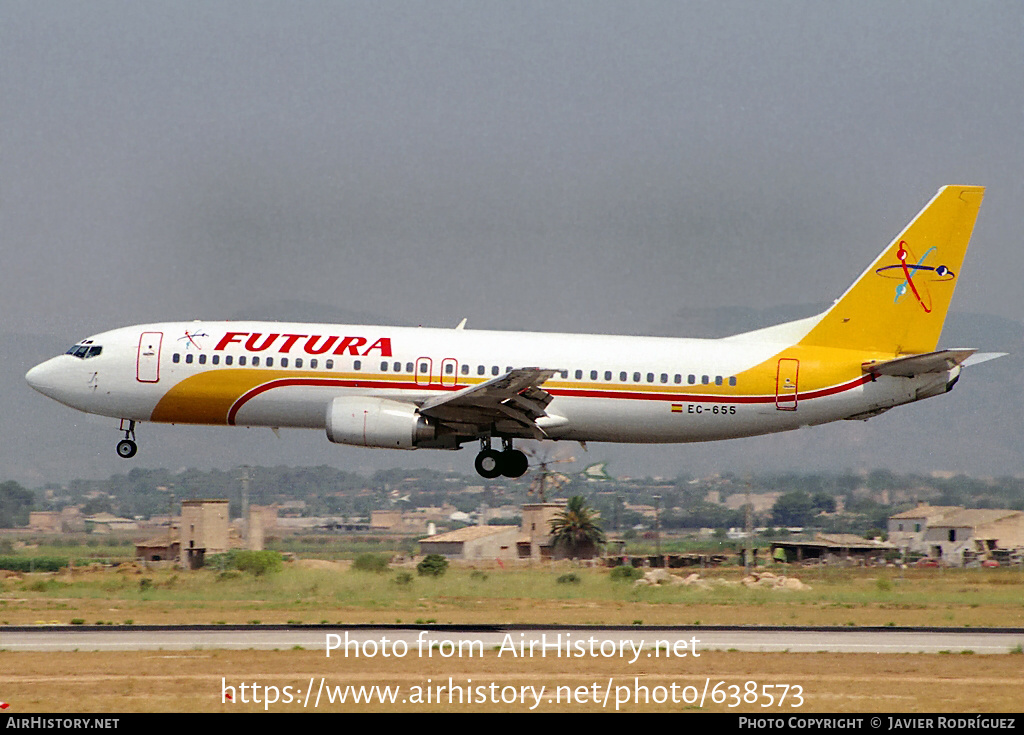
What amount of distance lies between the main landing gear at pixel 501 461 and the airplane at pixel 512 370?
4 centimetres

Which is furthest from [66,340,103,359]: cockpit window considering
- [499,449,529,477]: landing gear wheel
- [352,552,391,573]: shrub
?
[352,552,391,573]: shrub

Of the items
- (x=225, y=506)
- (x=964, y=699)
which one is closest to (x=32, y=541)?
(x=225, y=506)

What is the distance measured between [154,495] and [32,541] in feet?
238

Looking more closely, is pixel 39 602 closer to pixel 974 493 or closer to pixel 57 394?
pixel 57 394

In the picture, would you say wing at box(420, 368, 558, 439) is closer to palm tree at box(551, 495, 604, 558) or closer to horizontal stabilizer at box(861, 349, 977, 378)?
horizontal stabilizer at box(861, 349, 977, 378)

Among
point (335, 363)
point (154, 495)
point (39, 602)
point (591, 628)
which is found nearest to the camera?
point (591, 628)

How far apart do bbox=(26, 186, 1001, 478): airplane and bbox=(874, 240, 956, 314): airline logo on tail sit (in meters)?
0.12

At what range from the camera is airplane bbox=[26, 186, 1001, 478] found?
34812mm

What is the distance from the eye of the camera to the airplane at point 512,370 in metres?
34.8

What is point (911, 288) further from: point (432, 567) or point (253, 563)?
point (253, 563)

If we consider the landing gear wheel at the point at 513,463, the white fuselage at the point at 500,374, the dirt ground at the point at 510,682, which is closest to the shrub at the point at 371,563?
the landing gear wheel at the point at 513,463

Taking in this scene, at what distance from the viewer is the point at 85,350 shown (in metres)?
36.8

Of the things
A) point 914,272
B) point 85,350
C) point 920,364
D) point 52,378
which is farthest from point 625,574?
point 52,378

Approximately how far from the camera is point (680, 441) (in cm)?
3634
